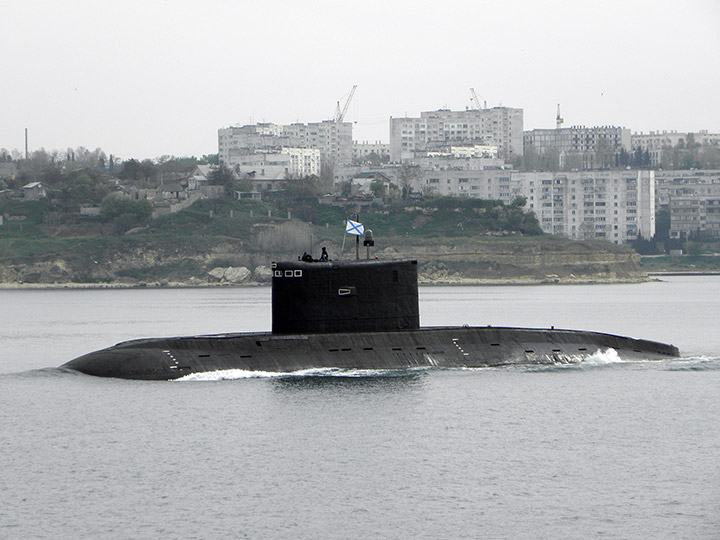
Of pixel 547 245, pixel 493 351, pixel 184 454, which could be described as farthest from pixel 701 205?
pixel 184 454

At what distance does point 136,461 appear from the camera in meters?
23.0

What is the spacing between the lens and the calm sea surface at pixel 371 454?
62.1 ft

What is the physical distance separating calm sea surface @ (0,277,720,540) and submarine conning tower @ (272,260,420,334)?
1.60 metres

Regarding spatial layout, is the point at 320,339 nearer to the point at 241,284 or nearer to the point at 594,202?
the point at 241,284

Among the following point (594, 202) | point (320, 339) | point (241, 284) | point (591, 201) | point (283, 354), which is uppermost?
point (591, 201)

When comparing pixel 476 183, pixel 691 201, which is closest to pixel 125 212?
pixel 476 183

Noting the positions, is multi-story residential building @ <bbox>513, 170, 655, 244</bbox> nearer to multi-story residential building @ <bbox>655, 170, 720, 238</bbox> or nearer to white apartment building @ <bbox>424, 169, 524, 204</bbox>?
white apartment building @ <bbox>424, 169, 524, 204</bbox>

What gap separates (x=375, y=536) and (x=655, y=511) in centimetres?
483

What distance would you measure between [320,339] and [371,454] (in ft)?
27.3

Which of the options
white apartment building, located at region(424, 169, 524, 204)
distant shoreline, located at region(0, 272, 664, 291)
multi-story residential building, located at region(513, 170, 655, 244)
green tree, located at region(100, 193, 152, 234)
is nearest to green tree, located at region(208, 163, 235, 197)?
green tree, located at region(100, 193, 152, 234)

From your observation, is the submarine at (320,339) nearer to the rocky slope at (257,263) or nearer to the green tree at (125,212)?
the rocky slope at (257,263)

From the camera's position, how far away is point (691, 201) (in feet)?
573

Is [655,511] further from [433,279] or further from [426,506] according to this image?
[433,279]

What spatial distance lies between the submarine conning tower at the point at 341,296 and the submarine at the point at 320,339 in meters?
0.03
